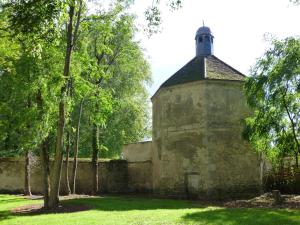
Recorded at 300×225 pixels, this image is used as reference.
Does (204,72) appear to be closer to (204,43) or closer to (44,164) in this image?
(204,43)

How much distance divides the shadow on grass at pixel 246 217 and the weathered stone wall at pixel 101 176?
642 inches

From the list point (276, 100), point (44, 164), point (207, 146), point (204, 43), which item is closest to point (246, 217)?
point (276, 100)

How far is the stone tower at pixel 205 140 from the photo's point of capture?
25.0m

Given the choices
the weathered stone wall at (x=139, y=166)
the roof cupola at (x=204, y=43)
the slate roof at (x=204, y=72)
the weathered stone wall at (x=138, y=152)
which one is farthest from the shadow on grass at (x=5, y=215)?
the roof cupola at (x=204, y=43)

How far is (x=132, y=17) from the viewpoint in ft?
95.5

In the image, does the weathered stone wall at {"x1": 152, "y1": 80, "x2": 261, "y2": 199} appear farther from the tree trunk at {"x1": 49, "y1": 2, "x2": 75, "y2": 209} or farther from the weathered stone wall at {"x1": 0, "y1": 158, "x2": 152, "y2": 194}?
the tree trunk at {"x1": 49, "y1": 2, "x2": 75, "y2": 209}

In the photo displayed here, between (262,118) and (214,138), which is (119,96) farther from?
(262,118)

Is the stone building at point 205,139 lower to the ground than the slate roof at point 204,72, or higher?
lower

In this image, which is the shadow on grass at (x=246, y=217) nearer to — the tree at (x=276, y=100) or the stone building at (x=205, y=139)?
the tree at (x=276, y=100)

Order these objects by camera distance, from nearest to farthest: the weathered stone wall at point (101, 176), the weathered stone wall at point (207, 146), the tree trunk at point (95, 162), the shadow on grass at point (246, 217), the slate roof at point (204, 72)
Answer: the shadow on grass at point (246, 217) → the weathered stone wall at point (207, 146) → the slate roof at point (204, 72) → the tree trunk at point (95, 162) → the weathered stone wall at point (101, 176)

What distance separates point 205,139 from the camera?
82.1 feet

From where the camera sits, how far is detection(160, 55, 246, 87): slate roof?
2634 centimetres

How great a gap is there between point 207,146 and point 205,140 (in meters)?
0.40

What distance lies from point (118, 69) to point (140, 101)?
6665mm
